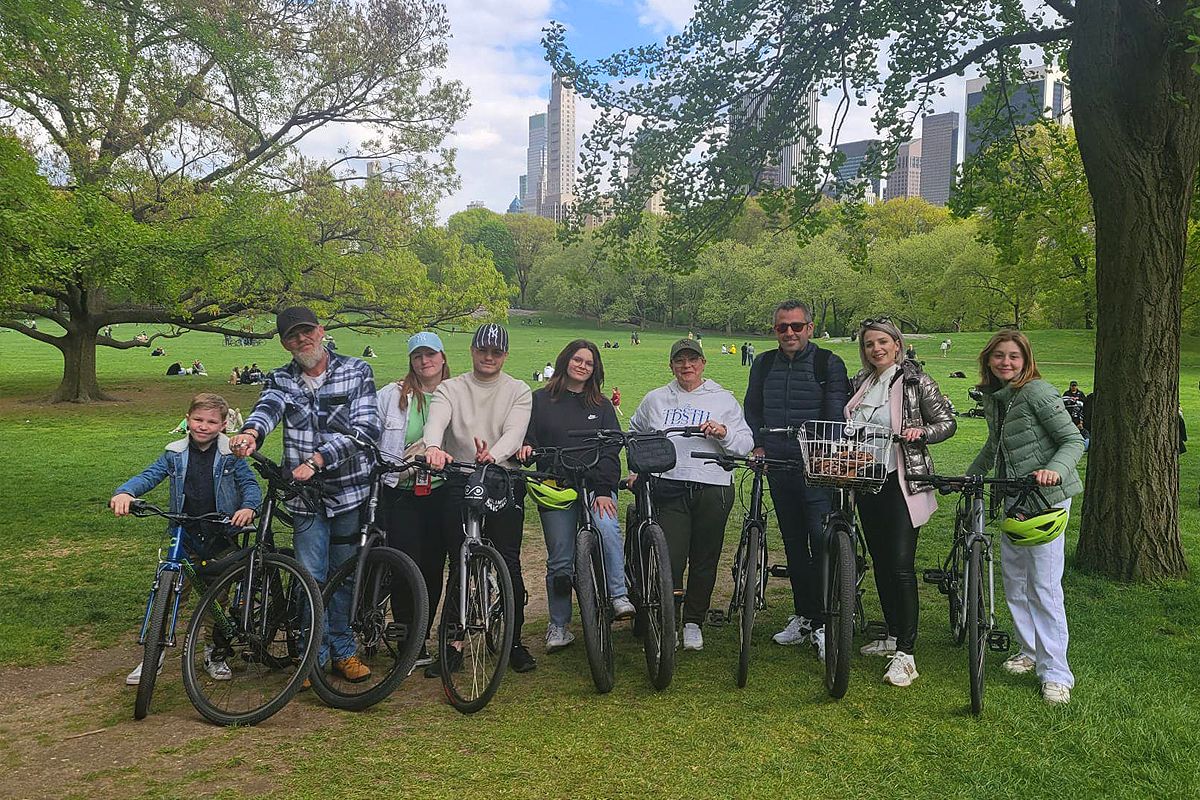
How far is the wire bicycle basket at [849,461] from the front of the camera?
4.60 metres

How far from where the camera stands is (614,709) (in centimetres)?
468

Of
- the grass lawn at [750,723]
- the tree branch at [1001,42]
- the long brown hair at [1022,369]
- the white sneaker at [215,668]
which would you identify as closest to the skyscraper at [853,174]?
the tree branch at [1001,42]

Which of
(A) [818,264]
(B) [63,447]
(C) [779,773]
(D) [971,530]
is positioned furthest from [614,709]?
(A) [818,264]

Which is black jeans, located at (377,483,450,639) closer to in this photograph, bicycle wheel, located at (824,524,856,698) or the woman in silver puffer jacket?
bicycle wheel, located at (824,524,856,698)

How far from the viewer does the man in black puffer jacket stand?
5.56 m

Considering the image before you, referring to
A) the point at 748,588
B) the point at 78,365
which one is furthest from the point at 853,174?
the point at 78,365

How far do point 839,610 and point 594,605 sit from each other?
1.21m

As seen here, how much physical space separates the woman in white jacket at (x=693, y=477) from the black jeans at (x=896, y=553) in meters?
0.84

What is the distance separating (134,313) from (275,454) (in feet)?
31.0

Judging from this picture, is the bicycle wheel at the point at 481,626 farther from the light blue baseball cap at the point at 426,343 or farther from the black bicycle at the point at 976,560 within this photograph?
the black bicycle at the point at 976,560

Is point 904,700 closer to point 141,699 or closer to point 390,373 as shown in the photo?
point 141,699

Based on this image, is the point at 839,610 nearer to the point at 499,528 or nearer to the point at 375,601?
the point at 499,528

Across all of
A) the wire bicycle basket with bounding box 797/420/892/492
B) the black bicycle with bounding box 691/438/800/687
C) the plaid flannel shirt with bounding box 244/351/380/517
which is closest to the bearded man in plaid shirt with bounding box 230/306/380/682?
the plaid flannel shirt with bounding box 244/351/380/517

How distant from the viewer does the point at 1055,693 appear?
4758 millimetres
